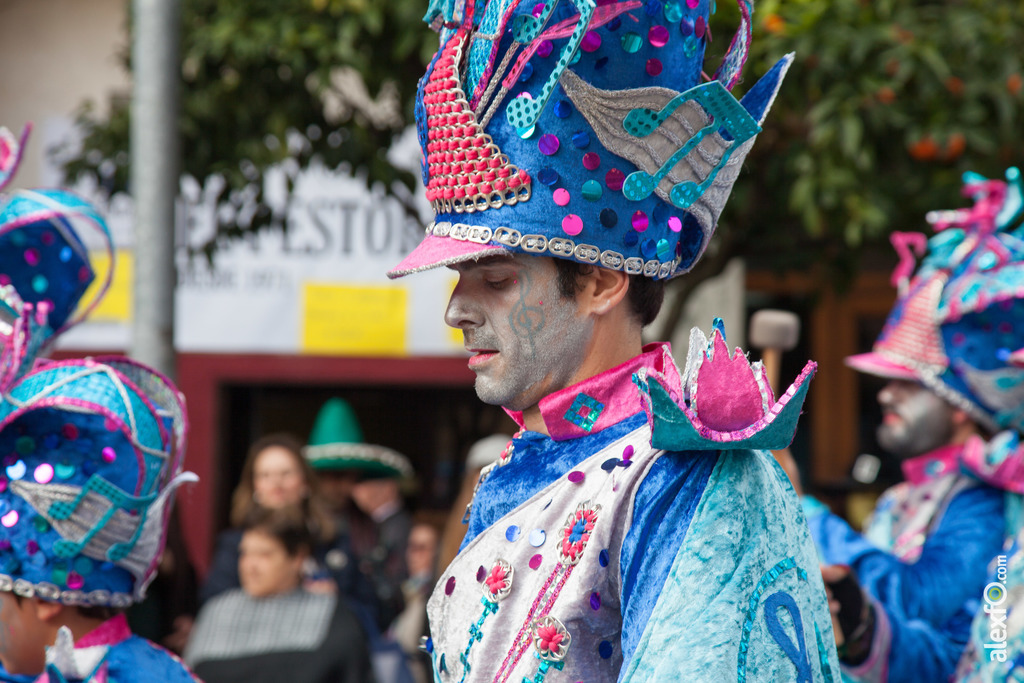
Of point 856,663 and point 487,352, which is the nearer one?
point 487,352

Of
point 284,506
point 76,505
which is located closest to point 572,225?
point 76,505

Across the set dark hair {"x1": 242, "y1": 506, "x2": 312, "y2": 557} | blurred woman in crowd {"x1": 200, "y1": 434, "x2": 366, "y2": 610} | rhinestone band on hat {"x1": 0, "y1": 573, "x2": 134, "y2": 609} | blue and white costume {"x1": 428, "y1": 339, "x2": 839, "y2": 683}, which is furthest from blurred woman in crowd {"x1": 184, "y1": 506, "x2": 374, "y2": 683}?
blue and white costume {"x1": 428, "y1": 339, "x2": 839, "y2": 683}

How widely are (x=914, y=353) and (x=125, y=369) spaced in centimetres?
266

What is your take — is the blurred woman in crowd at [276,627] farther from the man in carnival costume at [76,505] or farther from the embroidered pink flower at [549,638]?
the embroidered pink flower at [549,638]

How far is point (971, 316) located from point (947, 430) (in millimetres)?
401

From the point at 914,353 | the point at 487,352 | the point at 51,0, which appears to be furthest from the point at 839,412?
the point at 487,352

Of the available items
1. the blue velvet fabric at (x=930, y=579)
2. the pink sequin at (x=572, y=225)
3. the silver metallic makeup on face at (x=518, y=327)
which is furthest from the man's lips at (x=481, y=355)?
the blue velvet fabric at (x=930, y=579)

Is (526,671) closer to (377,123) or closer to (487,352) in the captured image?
(487,352)

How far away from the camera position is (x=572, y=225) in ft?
6.30

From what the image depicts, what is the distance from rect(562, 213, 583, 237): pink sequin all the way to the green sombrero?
4637 millimetres

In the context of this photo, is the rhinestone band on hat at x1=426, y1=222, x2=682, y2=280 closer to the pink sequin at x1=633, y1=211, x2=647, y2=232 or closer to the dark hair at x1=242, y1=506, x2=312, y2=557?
the pink sequin at x1=633, y1=211, x2=647, y2=232

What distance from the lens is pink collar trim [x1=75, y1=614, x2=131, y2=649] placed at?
2.81m

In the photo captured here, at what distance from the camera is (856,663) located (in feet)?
11.3

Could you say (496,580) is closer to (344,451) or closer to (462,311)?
(462,311)
